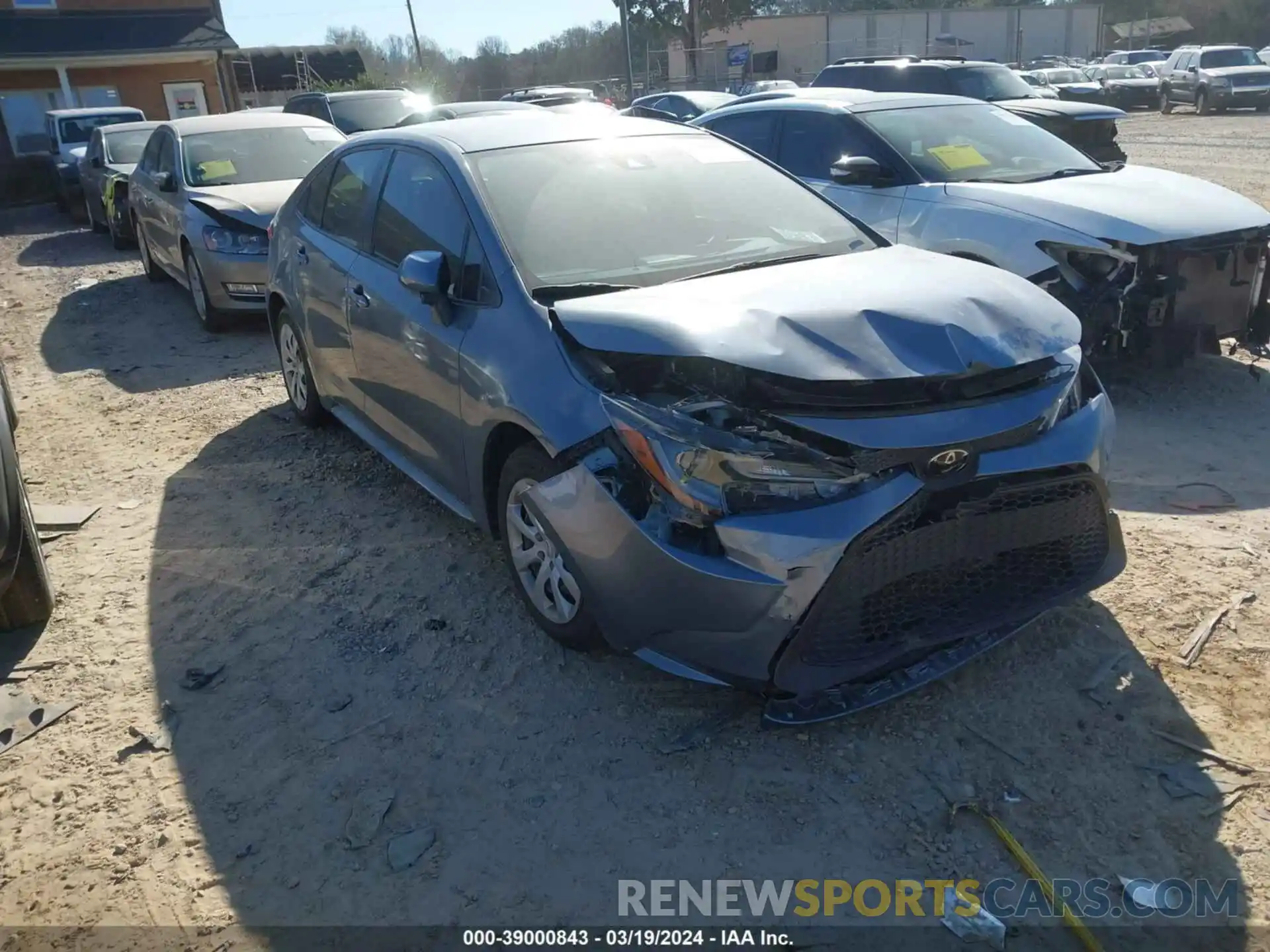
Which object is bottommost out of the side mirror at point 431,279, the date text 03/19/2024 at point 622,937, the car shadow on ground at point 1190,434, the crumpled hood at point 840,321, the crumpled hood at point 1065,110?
the date text 03/19/2024 at point 622,937

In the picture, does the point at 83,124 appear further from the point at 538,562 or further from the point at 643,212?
the point at 538,562

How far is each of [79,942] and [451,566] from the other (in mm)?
2053

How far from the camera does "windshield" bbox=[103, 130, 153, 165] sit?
46.4 feet

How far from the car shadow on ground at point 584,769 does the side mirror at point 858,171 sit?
3697mm

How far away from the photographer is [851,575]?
9.48 ft

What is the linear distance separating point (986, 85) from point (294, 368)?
11.7 m

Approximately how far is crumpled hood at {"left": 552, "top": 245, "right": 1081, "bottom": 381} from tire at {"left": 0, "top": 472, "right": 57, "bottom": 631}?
2.33 meters

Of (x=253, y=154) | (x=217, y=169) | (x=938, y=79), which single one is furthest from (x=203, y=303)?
(x=938, y=79)

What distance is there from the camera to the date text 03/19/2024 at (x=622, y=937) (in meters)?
2.56

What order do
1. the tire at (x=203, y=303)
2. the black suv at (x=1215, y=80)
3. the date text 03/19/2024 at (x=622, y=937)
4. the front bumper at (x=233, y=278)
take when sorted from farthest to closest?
the black suv at (x=1215, y=80) → the tire at (x=203, y=303) → the front bumper at (x=233, y=278) → the date text 03/19/2024 at (x=622, y=937)

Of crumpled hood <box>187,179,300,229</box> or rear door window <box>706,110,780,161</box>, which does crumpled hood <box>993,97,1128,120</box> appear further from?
crumpled hood <box>187,179,300,229</box>

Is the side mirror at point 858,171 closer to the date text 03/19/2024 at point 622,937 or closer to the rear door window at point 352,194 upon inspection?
the rear door window at point 352,194

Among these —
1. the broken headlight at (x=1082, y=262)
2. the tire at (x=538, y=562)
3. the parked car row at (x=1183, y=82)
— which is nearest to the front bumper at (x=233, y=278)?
the tire at (x=538, y=562)

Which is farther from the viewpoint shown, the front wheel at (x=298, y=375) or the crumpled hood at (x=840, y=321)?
the front wheel at (x=298, y=375)
